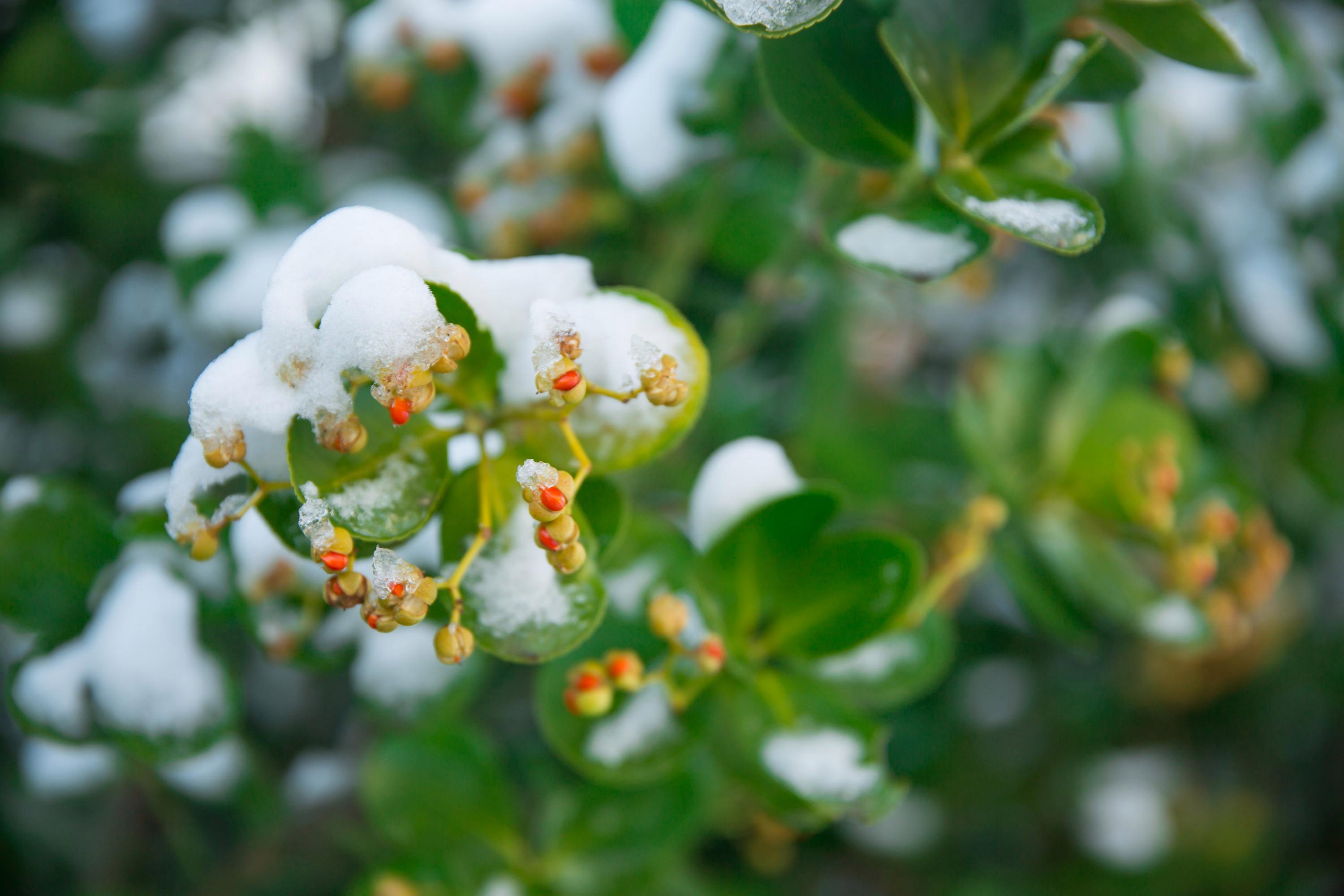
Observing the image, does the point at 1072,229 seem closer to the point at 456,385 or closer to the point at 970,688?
the point at 456,385

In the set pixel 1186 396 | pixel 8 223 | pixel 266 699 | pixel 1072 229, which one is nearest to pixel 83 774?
pixel 266 699

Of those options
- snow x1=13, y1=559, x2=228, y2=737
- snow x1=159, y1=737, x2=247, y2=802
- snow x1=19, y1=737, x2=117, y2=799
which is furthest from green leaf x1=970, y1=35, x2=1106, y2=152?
snow x1=19, y1=737, x2=117, y2=799

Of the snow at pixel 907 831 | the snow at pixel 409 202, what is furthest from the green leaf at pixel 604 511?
the snow at pixel 907 831

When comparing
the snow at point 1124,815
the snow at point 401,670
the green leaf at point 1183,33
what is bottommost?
the snow at point 1124,815

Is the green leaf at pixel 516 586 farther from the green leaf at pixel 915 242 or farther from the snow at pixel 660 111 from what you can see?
the snow at pixel 660 111

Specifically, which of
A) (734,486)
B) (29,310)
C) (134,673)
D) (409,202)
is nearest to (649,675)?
(734,486)

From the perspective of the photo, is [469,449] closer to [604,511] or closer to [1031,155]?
[604,511]
